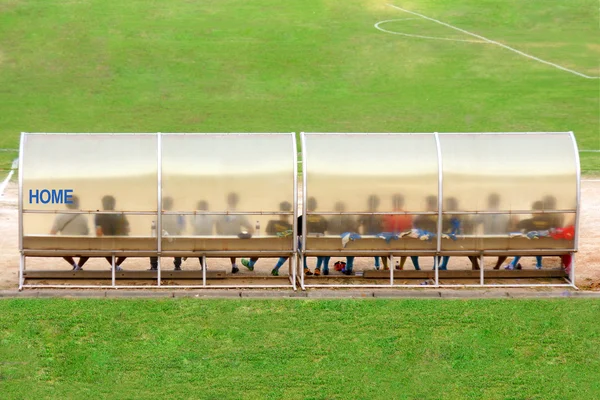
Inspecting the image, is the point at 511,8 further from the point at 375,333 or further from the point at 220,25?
the point at 375,333

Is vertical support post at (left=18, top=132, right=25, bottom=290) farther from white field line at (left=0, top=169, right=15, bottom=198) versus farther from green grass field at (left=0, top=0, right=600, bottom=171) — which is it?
green grass field at (left=0, top=0, right=600, bottom=171)

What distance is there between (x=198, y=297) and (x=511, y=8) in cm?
4861

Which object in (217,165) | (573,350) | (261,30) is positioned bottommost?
(573,350)

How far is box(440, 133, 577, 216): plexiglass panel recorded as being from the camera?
2702 centimetres

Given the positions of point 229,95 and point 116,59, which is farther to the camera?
point 116,59

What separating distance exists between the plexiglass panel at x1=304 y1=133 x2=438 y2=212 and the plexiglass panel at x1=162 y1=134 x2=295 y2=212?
0.67 m

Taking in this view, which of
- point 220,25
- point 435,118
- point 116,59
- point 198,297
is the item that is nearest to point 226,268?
point 198,297

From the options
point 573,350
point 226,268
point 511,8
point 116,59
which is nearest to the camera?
point 573,350

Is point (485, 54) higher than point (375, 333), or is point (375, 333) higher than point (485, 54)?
point (485, 54)

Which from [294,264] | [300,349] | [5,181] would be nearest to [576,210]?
[294,264]

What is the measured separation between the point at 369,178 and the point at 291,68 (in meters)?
33.5

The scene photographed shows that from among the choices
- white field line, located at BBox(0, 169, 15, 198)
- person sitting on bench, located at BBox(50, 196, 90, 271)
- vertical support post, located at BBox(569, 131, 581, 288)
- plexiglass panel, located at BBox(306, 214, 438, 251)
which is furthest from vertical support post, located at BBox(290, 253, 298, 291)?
white field line, located at BBox(0, 169, 15, 198)

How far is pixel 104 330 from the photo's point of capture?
78.9 feet

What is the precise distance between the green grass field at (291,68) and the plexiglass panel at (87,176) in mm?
18478
